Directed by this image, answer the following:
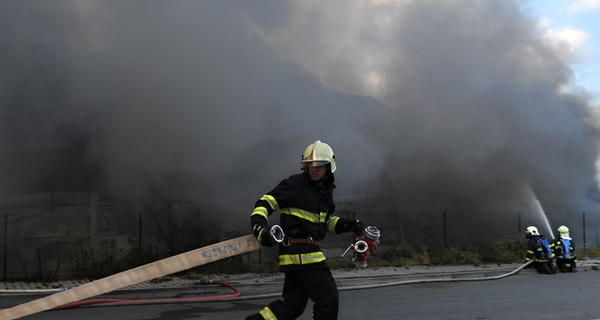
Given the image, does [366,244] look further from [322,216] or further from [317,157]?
[317,157]

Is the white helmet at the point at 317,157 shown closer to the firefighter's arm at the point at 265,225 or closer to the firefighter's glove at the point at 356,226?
the firefighter's arm at the point at 265,225

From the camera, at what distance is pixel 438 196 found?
14.8 metres

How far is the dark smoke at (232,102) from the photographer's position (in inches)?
387

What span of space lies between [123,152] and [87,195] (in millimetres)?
966

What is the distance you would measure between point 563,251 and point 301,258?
8533 mm

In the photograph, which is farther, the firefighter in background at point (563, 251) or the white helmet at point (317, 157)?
the firefighter in background at point (563, 251)

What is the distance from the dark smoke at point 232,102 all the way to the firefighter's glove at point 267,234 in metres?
7.21

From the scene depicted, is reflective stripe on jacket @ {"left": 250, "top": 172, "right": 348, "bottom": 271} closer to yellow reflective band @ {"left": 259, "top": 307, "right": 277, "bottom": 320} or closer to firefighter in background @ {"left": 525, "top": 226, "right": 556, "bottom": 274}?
yellow reflective band @ {"left": 259, "top": 307, "right": 277, "bottom": 320}

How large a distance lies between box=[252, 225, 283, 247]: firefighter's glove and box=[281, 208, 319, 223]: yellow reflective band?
0.85ft

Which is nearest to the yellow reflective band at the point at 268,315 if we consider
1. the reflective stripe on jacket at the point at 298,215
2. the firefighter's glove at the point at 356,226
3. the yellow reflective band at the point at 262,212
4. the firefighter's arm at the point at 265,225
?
the reflective stripe on jacket at the point at 298,215

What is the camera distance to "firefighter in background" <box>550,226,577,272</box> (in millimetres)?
10552

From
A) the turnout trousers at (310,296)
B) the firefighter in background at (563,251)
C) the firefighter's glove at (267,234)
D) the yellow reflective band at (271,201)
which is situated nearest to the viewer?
the firefighter's glove at (267,234)

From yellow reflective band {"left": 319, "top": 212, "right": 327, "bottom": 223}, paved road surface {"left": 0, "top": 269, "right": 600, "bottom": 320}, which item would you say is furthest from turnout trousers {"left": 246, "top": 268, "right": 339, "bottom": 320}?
paved road surface {"left": 0, "top": 269, "right": 600, "bottom": 320}

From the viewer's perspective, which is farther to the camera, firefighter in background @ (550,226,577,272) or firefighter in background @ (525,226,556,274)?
firefighter in background @ (550,226,577,272)
